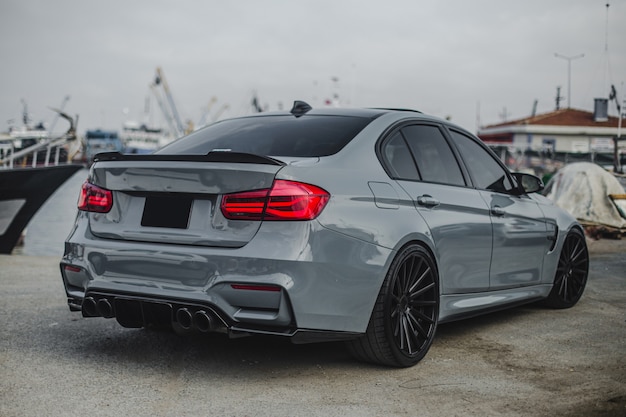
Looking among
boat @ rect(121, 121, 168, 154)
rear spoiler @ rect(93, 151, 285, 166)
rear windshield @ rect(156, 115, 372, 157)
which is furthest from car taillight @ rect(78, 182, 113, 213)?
boat @ rect(121, 121, 168, 154)

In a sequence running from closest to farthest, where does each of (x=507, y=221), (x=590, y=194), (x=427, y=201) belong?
1. (x=427, y=201)
2. (x=507, y=221)
3. (x=590, y=194)

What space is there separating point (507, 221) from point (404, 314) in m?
1.62

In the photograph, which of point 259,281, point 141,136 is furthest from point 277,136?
point 141,136

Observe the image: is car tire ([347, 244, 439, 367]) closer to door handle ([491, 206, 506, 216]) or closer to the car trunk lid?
the car trunk lid

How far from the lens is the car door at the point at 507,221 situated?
5.73m

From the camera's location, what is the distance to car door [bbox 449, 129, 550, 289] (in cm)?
573

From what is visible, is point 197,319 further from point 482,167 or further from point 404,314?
point 482,167

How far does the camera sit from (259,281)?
3.92m

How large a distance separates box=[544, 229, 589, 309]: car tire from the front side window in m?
1.07

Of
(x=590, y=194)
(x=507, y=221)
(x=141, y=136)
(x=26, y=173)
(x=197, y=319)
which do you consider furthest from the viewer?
(x=141, y=136)

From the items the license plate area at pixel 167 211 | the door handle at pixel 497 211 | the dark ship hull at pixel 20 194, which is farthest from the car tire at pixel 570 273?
the dark ship hull at pixel 20 194

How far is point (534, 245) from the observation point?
6.29 m

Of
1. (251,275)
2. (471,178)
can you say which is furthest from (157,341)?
(471,178)

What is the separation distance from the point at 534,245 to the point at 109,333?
326 cm
